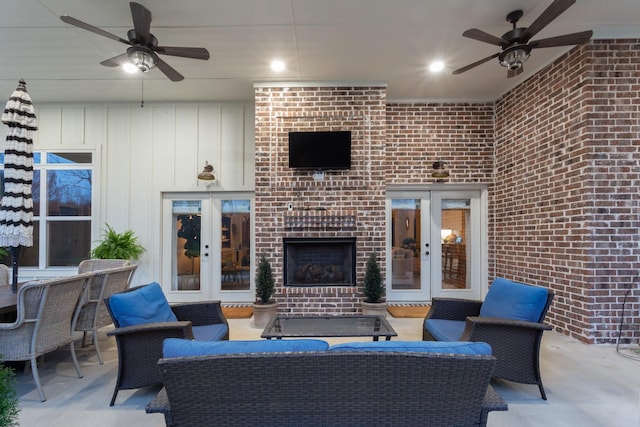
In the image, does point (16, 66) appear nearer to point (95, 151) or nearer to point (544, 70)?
point (95, 151)

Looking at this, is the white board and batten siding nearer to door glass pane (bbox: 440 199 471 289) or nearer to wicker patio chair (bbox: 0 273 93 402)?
wicker patio chair (bbox: 0 273 93 402)

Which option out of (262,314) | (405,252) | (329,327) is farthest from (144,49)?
(405,252)

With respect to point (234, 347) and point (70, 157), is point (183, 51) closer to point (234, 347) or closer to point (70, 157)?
point (234, 347)

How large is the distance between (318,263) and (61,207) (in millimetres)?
4344

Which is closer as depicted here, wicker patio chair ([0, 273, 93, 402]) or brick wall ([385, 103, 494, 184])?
wicker patio chair ([0, 273, 93, 402])

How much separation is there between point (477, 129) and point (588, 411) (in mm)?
4110

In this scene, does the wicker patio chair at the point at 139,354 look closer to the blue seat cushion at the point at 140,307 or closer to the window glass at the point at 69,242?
the blue seat cushion at the point at 140,307

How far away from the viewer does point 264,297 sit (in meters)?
4.26

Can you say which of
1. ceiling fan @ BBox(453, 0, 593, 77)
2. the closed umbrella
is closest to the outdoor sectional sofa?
ceiling fan @ BBox(453, 0, 593, 77)

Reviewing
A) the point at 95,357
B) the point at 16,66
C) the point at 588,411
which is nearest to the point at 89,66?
the point at 16,66

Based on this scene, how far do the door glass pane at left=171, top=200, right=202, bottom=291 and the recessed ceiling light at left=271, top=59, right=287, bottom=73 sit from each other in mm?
2513

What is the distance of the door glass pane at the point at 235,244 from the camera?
5457 millimetres

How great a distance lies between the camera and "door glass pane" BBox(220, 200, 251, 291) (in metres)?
5.46

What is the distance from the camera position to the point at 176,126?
17.7 ft
